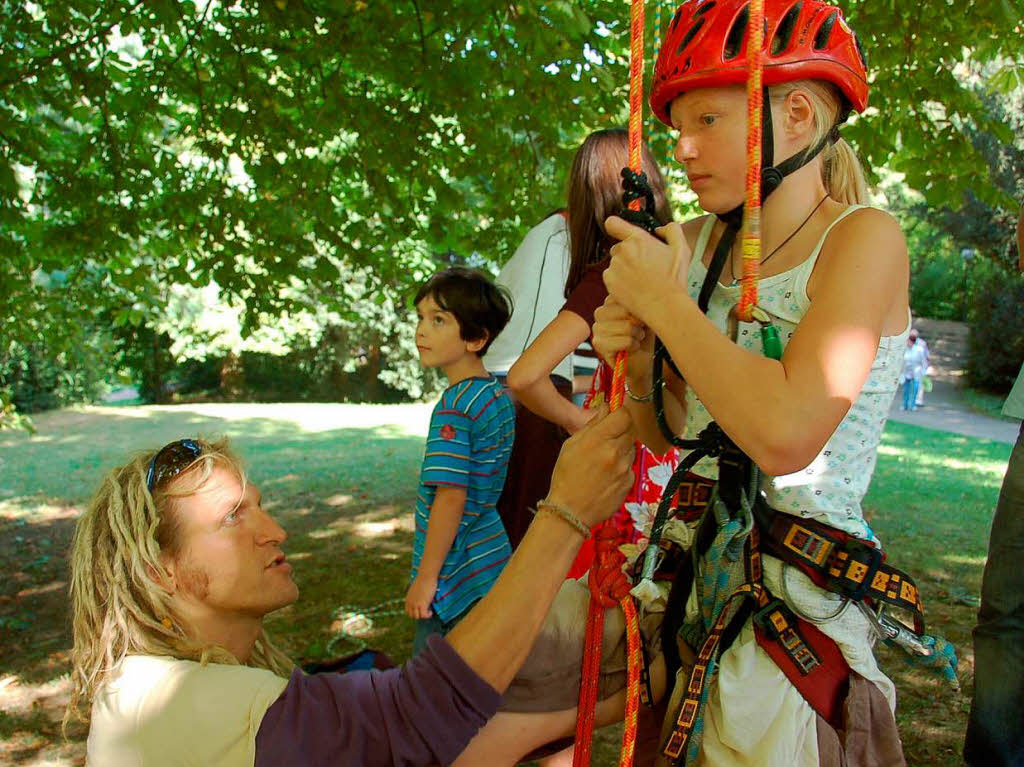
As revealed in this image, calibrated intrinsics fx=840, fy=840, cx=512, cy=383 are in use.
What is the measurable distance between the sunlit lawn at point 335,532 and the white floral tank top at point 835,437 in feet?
4.87

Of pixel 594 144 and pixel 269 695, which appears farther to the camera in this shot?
pixel 594 144

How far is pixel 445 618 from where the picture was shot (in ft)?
10.1

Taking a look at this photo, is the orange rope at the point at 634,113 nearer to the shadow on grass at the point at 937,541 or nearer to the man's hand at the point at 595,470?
the man's hand at the point at 595,470

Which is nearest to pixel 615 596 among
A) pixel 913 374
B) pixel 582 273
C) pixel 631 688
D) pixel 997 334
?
pixel 631 688

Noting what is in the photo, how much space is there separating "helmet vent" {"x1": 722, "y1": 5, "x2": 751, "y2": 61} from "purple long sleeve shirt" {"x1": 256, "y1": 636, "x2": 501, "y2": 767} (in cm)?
127

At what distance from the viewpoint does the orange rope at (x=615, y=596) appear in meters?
1.60

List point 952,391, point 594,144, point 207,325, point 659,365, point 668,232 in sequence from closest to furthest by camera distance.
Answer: point 668,232 < point 659,365 < point 594,144 < point 952,391 < point 207,325

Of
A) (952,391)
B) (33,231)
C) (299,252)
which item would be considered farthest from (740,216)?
(952,391)

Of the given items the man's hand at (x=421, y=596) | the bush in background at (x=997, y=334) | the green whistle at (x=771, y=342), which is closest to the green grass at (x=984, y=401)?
the bush in background at (x=997, y=334)

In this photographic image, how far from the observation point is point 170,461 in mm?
1834

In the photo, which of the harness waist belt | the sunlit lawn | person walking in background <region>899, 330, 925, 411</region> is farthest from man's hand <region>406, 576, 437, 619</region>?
person walking in background <region>899, 330, 925, 411</region>

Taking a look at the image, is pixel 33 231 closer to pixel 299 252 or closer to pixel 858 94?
pixel 299 252

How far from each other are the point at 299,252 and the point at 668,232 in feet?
16.3

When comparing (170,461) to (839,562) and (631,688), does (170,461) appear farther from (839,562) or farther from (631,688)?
(839,562)
